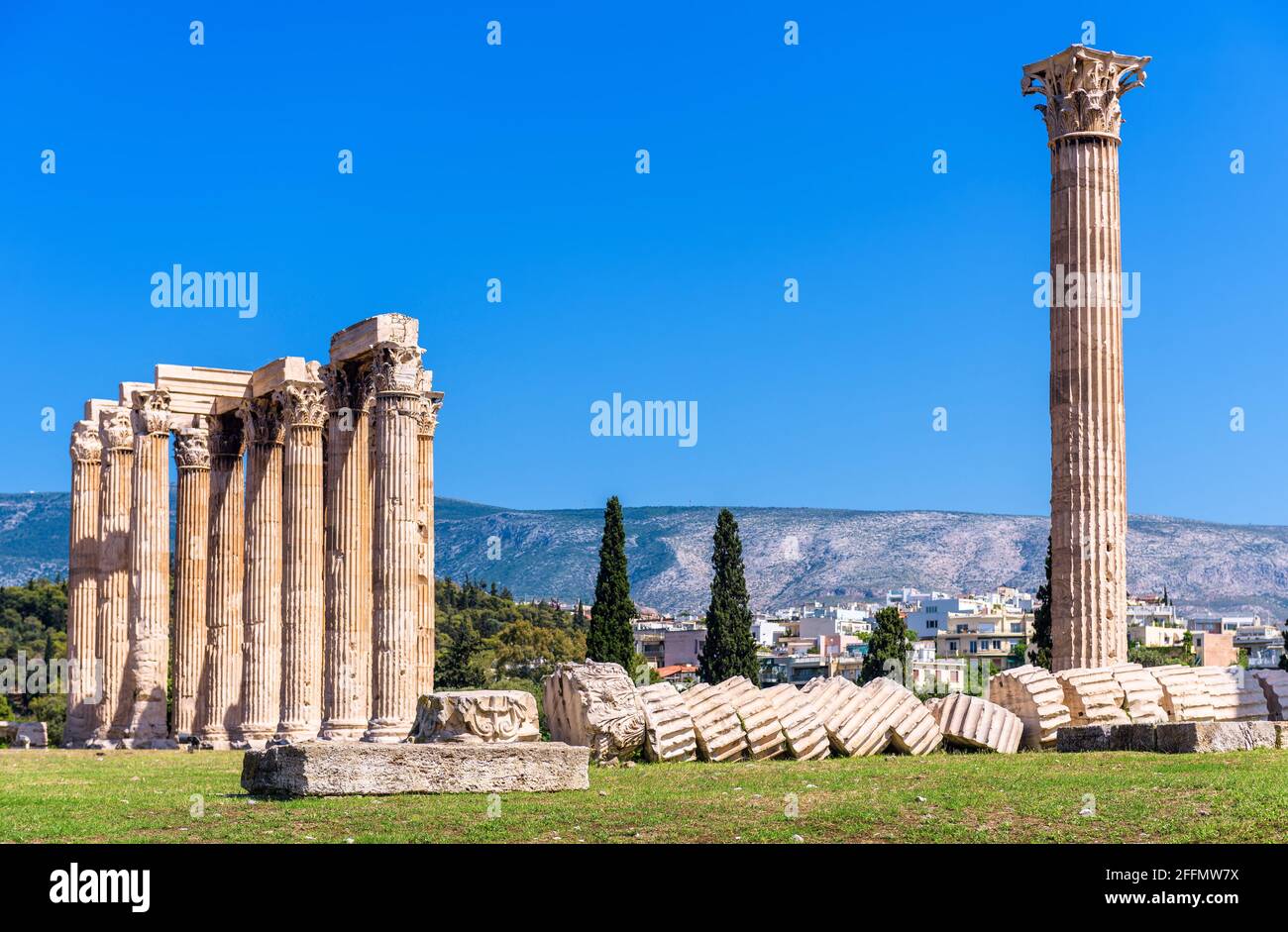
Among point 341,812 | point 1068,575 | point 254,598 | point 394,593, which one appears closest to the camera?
point 341,812

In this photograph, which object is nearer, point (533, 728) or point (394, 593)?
point (533, 728)

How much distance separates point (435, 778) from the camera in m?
18.5

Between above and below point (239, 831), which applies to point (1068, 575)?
above

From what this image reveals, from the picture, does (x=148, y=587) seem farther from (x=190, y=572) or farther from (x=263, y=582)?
(x=263, y=582)

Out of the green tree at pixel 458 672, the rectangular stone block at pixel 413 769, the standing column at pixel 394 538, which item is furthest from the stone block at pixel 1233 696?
the green tree at pixel 458 672

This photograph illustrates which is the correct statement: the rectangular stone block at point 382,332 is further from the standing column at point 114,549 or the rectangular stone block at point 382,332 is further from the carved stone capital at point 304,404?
the standing column at point 114,549

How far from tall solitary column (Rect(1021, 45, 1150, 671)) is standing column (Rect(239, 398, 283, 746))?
1780 cm

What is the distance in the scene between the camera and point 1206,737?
21.6 meters

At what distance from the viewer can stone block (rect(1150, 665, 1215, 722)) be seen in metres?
26.1

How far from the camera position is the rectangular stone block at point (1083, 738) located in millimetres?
22844
